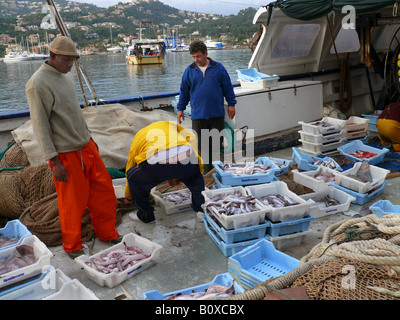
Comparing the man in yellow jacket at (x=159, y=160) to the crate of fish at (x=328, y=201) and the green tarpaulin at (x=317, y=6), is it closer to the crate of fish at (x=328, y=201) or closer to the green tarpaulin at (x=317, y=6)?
the crate of fish at (x=328, y=201)

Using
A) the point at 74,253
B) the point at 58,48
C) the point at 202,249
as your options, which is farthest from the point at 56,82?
the point at 202,249

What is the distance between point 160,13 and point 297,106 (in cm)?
6821

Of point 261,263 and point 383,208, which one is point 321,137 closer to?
point 383,208

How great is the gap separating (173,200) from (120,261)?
4.67 feet

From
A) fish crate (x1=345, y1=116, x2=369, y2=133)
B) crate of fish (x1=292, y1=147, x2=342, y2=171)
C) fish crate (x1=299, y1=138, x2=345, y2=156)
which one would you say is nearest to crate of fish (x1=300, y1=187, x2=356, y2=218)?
crate of fish (x1=292, y1=147, x2=342, y2=171)

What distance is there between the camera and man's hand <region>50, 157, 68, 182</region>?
3.39 m

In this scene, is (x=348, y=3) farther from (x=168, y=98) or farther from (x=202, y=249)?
(x=202, y=249)

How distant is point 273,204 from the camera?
3.83m

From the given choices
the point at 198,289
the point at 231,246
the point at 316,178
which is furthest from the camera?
the point at 316,178

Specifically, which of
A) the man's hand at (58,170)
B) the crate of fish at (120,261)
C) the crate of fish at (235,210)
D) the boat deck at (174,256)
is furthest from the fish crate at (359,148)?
the man's hand at (58,170)

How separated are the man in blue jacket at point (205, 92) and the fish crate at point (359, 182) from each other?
189cm

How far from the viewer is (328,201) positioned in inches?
179

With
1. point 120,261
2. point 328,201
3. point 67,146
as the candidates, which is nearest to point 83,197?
point 67,146

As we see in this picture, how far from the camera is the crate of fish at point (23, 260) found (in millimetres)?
2871
